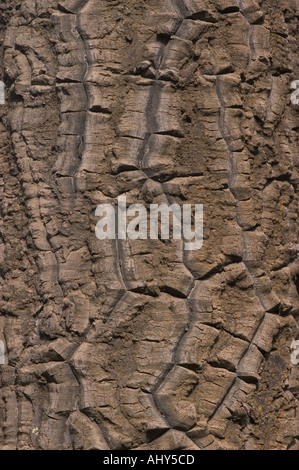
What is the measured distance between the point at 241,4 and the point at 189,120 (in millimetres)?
295

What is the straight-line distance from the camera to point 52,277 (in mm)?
1556

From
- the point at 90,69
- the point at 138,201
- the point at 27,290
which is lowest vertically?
the point at 27,290

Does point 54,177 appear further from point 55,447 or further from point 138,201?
point 55,447

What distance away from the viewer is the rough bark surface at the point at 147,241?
4.87 feet

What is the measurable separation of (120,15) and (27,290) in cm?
62

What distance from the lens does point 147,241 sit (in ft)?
4.99

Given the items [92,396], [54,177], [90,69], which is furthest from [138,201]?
[92,396]

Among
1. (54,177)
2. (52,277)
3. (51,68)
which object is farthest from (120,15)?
(52,277)

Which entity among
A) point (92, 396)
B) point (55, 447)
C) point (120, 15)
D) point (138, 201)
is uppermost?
point (120, 15)

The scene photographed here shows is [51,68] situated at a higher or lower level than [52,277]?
higher

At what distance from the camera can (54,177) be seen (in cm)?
158

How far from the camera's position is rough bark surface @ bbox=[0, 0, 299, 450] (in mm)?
1484

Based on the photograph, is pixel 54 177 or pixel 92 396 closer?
pixel 92 396

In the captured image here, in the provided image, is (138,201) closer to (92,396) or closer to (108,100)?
(108,100)
